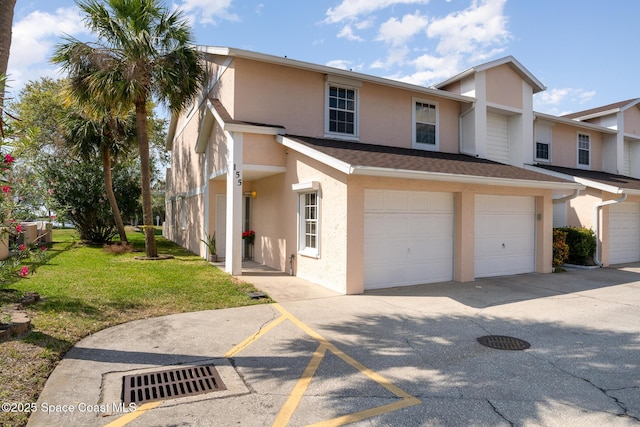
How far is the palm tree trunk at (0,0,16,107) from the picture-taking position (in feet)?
18.2

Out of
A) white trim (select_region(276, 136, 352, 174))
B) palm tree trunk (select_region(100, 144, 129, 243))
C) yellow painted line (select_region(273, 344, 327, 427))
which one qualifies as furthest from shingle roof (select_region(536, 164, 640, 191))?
palm tree trunk (select_region(100, 144, 129, 243))

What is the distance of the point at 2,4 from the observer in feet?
18.2

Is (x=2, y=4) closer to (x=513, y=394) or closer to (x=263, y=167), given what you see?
(x=263, y=167)

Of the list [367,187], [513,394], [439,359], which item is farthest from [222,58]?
[513,394]

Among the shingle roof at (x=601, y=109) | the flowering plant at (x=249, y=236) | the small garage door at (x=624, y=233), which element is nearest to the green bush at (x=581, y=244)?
the small garage door at (x=624, y=233)

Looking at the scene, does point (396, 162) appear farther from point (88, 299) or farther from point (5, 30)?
point (5, 30)

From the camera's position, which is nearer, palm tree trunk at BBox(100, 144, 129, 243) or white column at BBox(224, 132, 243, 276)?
white column at BBox(224, 132, 243, 276)

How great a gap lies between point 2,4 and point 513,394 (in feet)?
26.8

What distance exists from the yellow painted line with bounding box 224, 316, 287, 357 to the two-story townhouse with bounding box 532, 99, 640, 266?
35.4ft

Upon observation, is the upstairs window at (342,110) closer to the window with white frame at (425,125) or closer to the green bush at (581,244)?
the window with white frame at (425,125)

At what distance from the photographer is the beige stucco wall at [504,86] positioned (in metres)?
14.8

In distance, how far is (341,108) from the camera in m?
12.8

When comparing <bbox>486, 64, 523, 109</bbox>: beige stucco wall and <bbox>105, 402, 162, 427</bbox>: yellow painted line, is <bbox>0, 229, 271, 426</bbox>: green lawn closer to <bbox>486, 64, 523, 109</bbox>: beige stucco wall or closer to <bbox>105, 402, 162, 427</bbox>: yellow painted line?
<bbox>105, 402, 162, 427</bbox>: yellow painted line

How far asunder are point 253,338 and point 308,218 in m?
5.15
